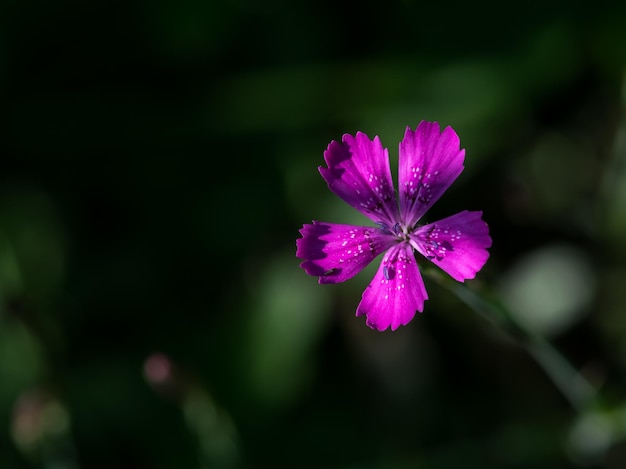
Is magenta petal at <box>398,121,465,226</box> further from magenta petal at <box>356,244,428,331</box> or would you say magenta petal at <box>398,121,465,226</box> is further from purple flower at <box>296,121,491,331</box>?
magenta petal at <box>356,244,428,331</box>

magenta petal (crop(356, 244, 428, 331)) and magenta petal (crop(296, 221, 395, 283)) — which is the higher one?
magenta petal (crop(296, 221, 395, 283))

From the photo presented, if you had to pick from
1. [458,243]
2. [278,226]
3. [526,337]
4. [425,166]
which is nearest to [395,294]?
[458,243]

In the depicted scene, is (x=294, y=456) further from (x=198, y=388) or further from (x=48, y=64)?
(x=48, y=64)

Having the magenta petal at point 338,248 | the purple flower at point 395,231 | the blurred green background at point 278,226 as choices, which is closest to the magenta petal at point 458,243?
the purple flower at point 395,231

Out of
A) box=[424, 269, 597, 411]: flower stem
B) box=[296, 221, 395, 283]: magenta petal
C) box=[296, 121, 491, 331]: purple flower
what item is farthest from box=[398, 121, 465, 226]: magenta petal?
box=[424, 269, 597, 411]: flower stem

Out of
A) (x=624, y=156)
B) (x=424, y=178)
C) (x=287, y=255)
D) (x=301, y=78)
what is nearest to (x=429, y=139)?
(x=424, y=178)

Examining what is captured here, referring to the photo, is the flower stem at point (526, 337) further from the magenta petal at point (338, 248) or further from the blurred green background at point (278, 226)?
the blurred green background at point (278, 226)

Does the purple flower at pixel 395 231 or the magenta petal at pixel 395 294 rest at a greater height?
the purple flower at pixel 395 231
